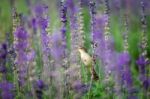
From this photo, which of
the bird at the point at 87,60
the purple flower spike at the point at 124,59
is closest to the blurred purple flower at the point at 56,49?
the bird at the point at 87,60

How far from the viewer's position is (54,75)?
3.88 m

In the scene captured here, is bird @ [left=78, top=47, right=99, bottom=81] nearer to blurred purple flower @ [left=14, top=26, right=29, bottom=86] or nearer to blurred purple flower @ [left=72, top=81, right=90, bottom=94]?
blurred purple flower @ [left=72, top=81, right=90, bottom=94]

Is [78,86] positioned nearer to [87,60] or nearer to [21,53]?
[87,60]

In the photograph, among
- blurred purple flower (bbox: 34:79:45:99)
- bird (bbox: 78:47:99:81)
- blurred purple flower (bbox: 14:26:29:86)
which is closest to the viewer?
blurred purple flower (bbox: 34:79:45:99)

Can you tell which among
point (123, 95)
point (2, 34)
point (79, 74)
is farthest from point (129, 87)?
point (2, 34)

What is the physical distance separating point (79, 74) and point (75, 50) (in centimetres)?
35

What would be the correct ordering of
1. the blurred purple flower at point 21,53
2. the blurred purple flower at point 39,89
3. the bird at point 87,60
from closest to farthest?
the blurred purple flower at point 39,89
the blurred purple flower at point 21,53
the bird at point 87,60

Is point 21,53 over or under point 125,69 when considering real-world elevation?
over

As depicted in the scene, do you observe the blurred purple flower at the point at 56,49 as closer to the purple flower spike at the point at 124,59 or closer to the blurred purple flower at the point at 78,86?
the blurred purple flower at the point at 78,86

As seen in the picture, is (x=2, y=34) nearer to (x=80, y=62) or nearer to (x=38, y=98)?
(x=80, y=62)

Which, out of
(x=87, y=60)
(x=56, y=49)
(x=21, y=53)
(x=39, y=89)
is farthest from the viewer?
(x=56, y=49)


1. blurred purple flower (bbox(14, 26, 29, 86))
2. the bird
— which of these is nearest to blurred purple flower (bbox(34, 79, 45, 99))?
blurred purple flower (bbox(14, 26, 29, 86))

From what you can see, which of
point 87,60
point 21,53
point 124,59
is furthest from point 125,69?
point 21,53

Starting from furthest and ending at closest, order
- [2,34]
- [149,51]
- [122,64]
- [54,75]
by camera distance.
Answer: [149,51]
[2,34]
[122,64]
[54,75]
